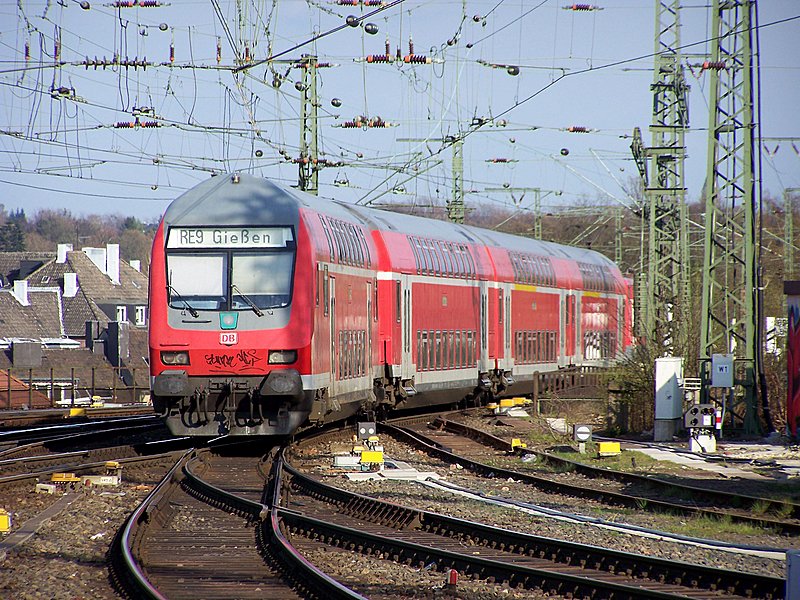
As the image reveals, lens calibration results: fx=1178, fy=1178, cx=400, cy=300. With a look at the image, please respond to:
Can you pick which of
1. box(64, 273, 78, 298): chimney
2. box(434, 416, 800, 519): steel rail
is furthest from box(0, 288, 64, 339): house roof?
box(434, 416, 800, 519): steel rail

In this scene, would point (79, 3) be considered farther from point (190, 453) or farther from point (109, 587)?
point (109, 587)

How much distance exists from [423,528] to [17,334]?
6081 cm

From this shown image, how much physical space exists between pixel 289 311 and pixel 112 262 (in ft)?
243

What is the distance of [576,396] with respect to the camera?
31516 mm

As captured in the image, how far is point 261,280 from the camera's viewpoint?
1698cm

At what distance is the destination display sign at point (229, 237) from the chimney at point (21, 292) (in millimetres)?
55518

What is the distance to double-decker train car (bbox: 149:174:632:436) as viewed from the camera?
55.2 ft

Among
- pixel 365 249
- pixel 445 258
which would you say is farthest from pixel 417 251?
pixel 365 249

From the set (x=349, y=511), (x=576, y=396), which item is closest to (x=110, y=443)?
(x=349, y=511)

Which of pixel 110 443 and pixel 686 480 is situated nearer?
pixel 686 480

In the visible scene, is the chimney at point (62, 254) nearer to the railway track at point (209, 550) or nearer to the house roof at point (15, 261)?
the house roof at point (15, 261)

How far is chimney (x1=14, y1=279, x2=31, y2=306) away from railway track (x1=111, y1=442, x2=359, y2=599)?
190ft

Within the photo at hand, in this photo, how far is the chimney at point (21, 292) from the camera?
6956 cm

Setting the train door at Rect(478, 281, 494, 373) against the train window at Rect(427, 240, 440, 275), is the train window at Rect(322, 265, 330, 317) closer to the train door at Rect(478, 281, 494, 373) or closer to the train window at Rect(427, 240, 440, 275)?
the train window at Rect(427, 240, 440, 275)
